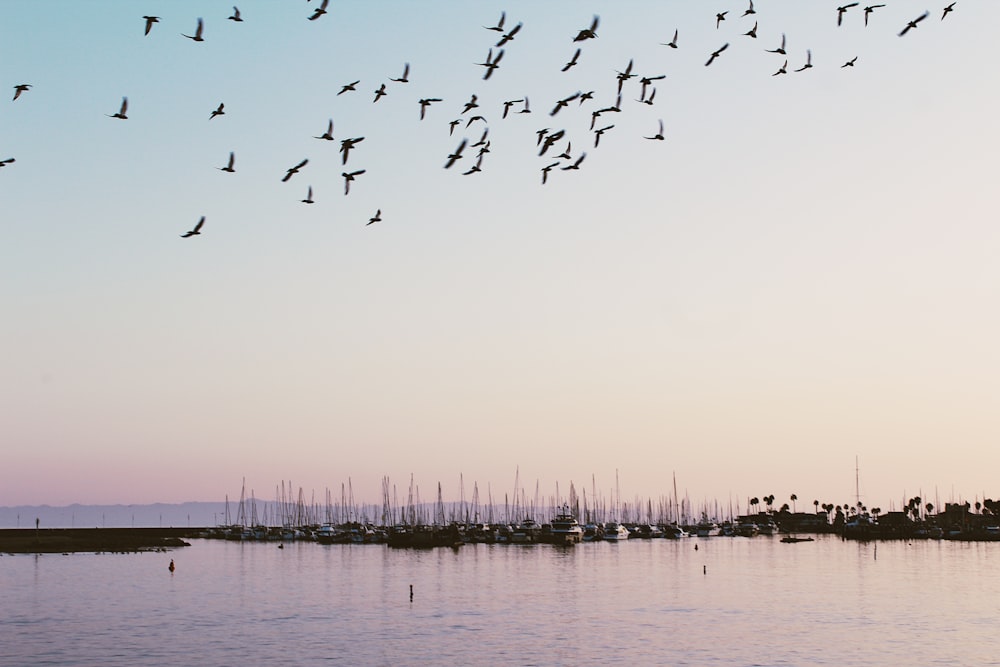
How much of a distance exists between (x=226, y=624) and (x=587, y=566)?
67900 millimetres

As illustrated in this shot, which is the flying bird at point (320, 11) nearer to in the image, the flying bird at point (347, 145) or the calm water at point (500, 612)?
the flying bird at point (347, 145)

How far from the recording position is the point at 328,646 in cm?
6838

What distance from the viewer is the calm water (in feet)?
215

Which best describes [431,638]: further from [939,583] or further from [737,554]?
[737,554]

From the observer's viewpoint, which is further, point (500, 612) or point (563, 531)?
point (563, 531)

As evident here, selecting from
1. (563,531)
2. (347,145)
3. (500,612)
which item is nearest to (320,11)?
(347,145)

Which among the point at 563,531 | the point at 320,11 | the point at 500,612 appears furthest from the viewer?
the point at 563,531

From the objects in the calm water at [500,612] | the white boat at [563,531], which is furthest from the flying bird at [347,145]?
the white boat at [563,531]

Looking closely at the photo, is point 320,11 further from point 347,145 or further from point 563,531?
point 563,531

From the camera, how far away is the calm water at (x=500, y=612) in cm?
6550

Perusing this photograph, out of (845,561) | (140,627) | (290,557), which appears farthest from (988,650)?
(290,557)

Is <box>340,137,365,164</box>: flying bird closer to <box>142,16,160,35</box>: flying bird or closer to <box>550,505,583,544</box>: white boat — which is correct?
<box>142,16,160,35</box>: flying bird

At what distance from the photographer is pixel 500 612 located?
283 feet

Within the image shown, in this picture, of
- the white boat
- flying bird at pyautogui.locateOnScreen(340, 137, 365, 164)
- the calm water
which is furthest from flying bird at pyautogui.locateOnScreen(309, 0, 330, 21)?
the white boat
